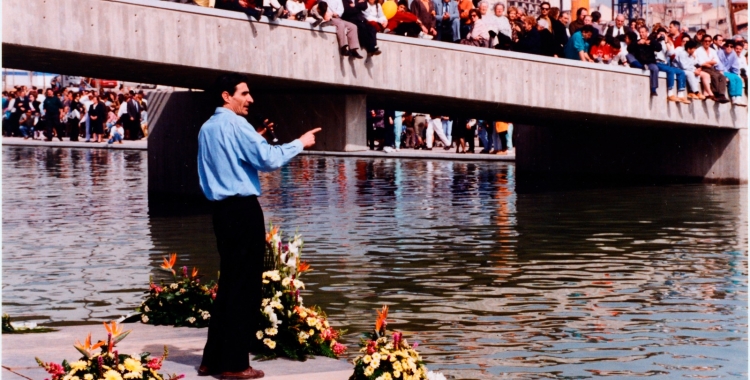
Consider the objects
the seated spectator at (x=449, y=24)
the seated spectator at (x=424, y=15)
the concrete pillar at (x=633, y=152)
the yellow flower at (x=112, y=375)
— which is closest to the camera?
the yellow flower at (x=112, y=375)

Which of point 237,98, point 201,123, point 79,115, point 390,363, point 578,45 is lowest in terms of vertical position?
point 390,363

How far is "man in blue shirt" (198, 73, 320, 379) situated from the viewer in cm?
798

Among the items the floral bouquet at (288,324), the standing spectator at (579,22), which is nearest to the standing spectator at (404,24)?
the standing spectator at (579,22)

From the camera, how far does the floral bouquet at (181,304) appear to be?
32.8ft

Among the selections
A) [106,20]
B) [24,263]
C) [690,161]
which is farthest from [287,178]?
[24,263]

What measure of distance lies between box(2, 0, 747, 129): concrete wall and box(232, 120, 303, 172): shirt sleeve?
10.9 meters

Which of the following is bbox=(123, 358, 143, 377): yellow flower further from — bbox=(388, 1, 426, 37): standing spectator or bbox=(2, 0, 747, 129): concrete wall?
bbox=(388, 1, 426, 37): standing spectator

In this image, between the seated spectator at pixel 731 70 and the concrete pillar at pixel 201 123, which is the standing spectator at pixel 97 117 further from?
the seated spectator at pixel 731 70

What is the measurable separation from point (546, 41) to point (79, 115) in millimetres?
29519

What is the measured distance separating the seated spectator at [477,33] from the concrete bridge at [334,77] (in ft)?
1.92

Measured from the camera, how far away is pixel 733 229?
19.9 meters

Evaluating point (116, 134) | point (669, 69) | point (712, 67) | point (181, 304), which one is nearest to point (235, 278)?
point (181, 304)

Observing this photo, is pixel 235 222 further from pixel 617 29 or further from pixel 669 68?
pixel 669 68

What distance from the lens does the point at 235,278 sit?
8.05 meters
